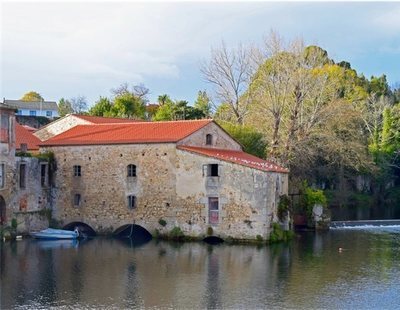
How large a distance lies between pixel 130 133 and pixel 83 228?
6990mm

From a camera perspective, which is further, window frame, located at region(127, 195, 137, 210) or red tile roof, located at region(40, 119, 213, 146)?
window frame, located at region(127, 195, 137, 210)

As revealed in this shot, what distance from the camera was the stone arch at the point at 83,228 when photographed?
40.8 m

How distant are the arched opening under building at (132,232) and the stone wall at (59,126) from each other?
36.9 feet

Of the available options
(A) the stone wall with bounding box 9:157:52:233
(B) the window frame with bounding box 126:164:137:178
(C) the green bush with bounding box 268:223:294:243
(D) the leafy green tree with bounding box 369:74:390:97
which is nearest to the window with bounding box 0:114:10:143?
(A) the stone wall with bounding box 9:157:52:233

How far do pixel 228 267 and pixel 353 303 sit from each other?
8020 mm

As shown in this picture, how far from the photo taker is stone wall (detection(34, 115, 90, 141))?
4925 centimetres

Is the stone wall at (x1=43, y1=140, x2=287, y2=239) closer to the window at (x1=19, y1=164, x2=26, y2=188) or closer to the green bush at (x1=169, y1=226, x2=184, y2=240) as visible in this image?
the green bush at (x1=169, y1=226, x2=184, y2=240)

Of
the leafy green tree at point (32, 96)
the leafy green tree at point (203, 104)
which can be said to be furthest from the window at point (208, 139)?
the leafy green tree at point (32, 96)

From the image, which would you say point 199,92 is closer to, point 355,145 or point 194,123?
point 355,145

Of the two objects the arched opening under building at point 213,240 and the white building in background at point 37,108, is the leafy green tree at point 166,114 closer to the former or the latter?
the arched opening under building at point 213,240

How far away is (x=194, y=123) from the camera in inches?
1618

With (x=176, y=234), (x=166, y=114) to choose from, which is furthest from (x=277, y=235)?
(x=166, y=114)

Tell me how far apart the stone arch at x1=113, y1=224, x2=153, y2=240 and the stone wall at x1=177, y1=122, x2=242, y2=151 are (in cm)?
638

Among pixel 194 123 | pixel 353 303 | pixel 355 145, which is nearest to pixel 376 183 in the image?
pixel 355 145
